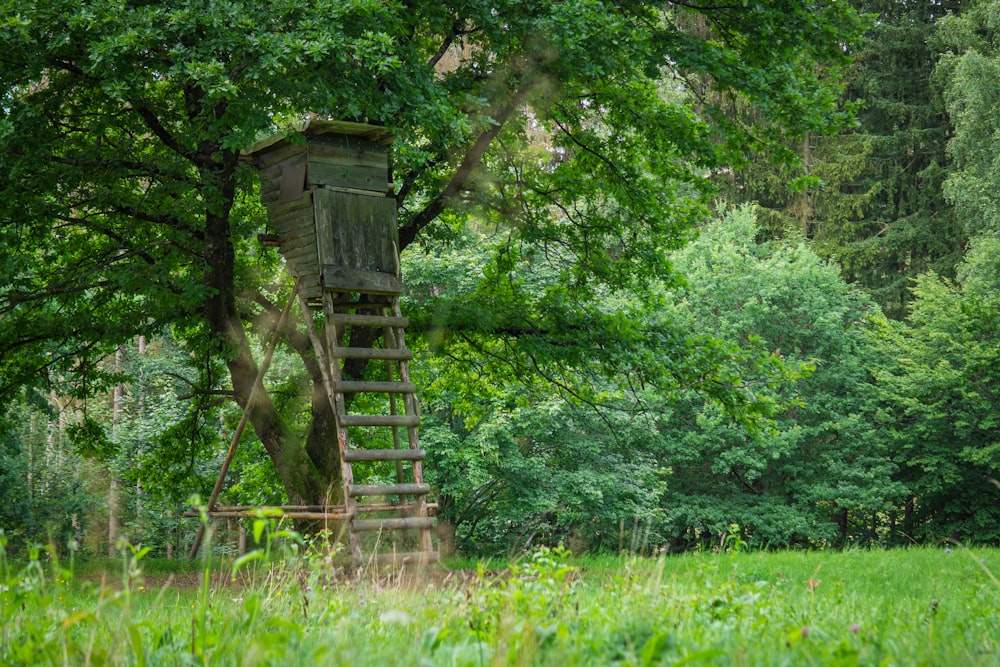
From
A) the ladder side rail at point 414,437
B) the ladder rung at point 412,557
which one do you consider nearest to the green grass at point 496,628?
the ladder rung at point 412,557

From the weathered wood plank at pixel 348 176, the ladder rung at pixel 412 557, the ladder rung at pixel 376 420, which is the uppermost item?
the weathered wood plank at pixel 348 176

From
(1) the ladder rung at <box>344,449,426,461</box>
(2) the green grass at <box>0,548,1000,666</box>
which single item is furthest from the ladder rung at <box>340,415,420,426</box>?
(2) the green grass at <box>0,548,1000,666</box>

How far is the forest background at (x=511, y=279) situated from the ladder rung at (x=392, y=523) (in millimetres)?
1700

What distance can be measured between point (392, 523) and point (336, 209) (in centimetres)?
335

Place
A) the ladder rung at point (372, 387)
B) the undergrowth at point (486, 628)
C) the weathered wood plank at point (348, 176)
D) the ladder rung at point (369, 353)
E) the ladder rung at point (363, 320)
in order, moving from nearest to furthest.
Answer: the undergrowth at point (486, 628) < the ladder rung at point (372, 387) < the ladder rung at point (369, 353) < the ladder rung at point (363, 320) < the weathered wood plank at point (348, 176)

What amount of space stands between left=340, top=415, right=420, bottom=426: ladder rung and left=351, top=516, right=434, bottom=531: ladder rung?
3.01ft

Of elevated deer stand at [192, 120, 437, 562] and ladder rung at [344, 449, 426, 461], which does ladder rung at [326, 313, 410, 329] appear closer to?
elevated deer stand at [192, 120, 437, 562]

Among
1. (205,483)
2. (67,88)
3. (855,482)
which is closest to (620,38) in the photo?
(67,88)

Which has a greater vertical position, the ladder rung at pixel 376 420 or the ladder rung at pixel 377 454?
the ladder rung at pixel 376 420

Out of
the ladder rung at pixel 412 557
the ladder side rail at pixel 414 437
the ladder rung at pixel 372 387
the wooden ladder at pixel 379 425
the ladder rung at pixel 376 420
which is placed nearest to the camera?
the ladder rung at pixel 412 557

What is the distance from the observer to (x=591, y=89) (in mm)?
10898

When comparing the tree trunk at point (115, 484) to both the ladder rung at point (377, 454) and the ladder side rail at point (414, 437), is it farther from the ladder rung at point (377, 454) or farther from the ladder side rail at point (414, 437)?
the ladder rung at point (377, 454)

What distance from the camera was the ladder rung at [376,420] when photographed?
8.42 metres

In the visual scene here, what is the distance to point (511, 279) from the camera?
40.8ft
